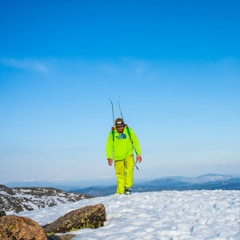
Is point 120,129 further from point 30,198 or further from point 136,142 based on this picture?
point 30,198

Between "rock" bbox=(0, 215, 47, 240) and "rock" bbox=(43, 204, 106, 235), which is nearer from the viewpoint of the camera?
"rock" bbox=(0, 215, 47, 240)

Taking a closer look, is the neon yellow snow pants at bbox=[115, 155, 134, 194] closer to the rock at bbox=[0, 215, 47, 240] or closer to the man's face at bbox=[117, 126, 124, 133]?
the man's face at bbox=[117, 126, 124, 133]

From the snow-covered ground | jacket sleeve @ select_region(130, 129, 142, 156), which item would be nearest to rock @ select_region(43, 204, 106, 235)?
the snow-covered ground

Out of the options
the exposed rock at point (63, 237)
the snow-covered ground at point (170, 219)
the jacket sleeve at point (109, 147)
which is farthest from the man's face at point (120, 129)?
the exposed rock at point (63, 237)

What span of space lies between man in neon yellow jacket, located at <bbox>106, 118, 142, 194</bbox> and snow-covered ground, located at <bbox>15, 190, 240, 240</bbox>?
322 cm

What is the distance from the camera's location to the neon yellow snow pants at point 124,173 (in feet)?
52.5

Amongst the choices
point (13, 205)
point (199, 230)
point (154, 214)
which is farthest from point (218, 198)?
point (13, 205)

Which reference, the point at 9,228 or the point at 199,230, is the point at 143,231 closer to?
the point at 199,230

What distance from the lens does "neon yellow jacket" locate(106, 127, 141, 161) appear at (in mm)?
16281

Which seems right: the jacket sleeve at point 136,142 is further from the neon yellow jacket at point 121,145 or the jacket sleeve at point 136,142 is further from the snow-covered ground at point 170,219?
the snow-covered ground at point 170,219

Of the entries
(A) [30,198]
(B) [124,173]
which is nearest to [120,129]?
(B) [124,173]

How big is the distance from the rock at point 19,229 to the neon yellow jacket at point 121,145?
9666 millimetres

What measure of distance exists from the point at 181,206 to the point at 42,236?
19.7 feet

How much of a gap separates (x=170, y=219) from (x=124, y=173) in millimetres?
6846
